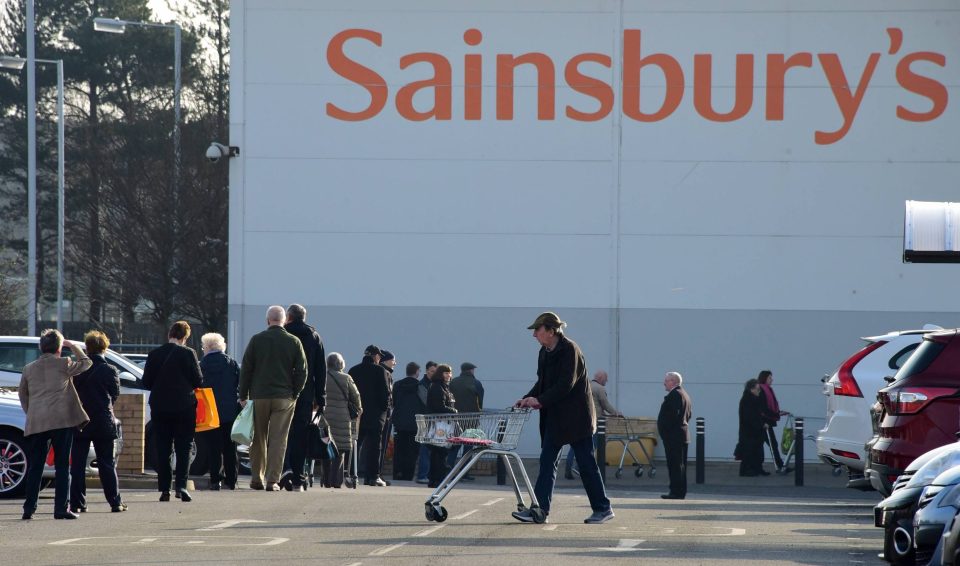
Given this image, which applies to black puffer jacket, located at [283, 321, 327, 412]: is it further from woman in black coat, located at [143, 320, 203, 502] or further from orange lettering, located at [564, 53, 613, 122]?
orange lettering, located at [564, 53, 613, 122]

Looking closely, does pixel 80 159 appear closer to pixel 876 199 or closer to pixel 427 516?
pixel 876 199

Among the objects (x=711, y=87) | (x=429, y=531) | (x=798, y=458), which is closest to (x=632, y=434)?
(x=798, y=458)

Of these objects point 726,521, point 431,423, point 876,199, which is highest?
point 876,199

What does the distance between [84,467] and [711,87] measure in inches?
645

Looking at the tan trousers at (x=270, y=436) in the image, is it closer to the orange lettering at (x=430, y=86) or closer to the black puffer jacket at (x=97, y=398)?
the black puffer jacket at (x=97, y=398)

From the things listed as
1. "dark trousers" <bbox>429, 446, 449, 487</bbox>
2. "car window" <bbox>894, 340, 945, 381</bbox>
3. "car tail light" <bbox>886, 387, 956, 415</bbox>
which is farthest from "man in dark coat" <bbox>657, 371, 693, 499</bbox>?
"car tail light" <bbox>886, 387, 956, 415</bbox>

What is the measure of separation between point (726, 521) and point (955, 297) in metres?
14.6

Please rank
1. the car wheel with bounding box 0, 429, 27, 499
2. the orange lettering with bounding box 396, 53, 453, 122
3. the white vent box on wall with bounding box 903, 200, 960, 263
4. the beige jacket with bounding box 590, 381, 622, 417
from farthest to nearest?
the orange lettering with bounding box 396, 53, 453, 122 < the beige jacket with bounding box 590, 381, 622, 417 < the car wheel with bounding box 0, 429, 27, 499 < the white vent box on wall with bounding box 903, 200, 960, 263

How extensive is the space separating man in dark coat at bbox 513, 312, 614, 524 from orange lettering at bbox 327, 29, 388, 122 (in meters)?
15.6

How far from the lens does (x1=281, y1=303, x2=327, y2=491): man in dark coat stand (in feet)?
56.3

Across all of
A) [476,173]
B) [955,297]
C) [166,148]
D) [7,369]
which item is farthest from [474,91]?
[166,148]

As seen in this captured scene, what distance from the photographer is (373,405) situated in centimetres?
2081

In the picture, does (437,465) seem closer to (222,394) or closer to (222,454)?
(222,454)

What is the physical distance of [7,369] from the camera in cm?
2009
